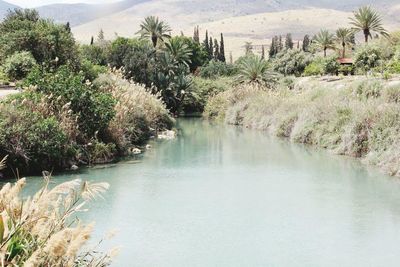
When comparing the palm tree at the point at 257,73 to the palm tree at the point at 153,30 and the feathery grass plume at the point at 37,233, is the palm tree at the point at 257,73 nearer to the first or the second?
the palm tree at the point at 153,30

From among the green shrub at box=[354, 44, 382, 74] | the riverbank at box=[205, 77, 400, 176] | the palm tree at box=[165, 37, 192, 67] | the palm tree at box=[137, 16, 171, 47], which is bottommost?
the riverbank at box=[205, 77, 400, 176]

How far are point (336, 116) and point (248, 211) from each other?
37.6 ft

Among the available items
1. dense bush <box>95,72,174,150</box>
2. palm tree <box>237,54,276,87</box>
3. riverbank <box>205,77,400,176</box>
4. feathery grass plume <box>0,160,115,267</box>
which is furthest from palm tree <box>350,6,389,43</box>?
feathery grass plume <box>0,160,115,267</box>

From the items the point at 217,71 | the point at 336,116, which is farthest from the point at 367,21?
the point at 336,116

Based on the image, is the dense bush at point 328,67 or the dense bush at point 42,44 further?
the dense bush at point 328,67

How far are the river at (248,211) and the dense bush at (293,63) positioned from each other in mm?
34505

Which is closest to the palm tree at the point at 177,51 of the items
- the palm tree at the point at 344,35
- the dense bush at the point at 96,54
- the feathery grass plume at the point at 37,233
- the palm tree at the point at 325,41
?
the dense bush at the point at 96,54

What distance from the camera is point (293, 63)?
56.0 m

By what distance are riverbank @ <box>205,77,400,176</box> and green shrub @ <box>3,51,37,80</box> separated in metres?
11.9

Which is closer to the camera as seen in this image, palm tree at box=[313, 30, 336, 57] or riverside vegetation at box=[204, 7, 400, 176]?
riverside vegetation at box=[204, 7, 400, 176]

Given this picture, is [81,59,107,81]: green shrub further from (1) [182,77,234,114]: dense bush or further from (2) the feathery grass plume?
(2) the feathery grass plume

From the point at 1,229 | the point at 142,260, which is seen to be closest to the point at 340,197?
the point at 142,260

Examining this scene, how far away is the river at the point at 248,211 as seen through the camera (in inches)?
388

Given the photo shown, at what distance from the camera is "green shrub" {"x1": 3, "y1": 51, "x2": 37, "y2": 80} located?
26.8 meters
